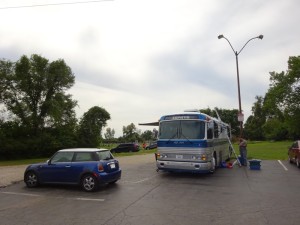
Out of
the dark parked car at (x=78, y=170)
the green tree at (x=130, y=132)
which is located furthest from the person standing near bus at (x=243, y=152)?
the green tree at (x=130, y=132)

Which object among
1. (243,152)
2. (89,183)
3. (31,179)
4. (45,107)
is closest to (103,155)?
(89,183)

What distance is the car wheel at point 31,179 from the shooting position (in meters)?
12.8

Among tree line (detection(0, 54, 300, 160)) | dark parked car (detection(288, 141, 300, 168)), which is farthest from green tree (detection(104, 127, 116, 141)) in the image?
dark parked car (detection(288, 141, 300, 168))

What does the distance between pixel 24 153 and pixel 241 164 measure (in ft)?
113

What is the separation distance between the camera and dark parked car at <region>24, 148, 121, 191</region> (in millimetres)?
11711

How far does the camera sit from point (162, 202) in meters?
9.73

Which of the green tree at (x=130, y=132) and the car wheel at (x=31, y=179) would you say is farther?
the green tree at (x=130, y=132)

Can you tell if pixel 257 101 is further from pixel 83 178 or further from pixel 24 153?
pixel 83 178

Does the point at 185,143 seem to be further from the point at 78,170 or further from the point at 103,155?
the point at 78,170

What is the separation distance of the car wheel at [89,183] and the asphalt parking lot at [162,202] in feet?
0.98

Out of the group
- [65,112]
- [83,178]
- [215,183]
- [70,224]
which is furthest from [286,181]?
[65,112]

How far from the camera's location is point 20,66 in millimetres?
48531

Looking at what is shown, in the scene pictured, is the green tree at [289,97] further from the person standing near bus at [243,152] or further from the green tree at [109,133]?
the green tree at [109,133]

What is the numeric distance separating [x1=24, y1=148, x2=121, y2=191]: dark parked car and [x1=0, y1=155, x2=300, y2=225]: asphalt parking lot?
0.39 metres
